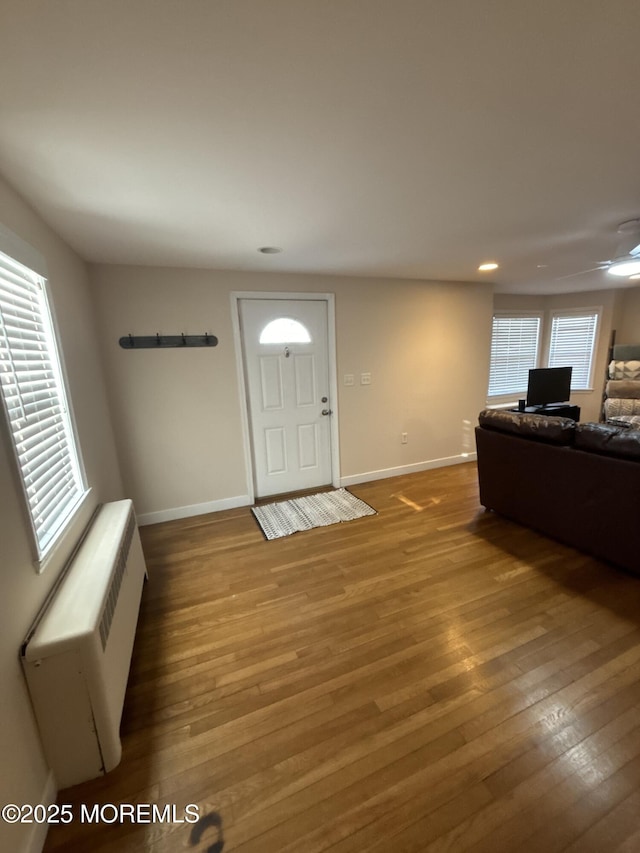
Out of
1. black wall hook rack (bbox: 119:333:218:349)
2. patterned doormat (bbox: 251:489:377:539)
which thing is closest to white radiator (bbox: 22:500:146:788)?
patterned doormat (bbox: 251:489:377:539)

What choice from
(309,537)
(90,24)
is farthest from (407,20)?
(309,537)

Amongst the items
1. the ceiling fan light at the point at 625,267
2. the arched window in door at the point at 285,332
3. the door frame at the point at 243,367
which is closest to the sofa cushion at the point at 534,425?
the ceiling fan light at the point at 625,267

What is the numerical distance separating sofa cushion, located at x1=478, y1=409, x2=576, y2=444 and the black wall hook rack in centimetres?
261

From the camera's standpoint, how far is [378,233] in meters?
2.28

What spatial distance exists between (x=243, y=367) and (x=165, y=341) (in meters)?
0.72

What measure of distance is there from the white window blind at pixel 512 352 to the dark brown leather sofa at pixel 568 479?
288cm

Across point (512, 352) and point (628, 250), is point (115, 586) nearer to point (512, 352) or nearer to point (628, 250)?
point (628, 250)

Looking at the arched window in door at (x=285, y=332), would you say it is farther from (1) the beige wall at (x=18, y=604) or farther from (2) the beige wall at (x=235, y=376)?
(1) the beige wall at (x=18, y=604)

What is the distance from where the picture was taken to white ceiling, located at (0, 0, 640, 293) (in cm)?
82

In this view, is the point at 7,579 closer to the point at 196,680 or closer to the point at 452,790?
the point at 196,680

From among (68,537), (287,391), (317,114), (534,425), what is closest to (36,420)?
(68,537)

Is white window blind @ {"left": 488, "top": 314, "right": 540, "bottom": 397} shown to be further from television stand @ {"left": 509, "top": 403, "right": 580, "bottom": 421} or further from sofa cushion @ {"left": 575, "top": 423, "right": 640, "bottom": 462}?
sofa cushion @ {"left": 575, "top": 423, "right": 640, "bottom": 462}

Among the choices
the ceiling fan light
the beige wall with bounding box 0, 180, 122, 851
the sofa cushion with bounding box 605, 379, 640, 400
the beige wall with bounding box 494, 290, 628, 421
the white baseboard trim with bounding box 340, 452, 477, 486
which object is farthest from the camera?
the beige wall with bounding box 494, 290, 628, 421

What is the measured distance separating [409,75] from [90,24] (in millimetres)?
837
